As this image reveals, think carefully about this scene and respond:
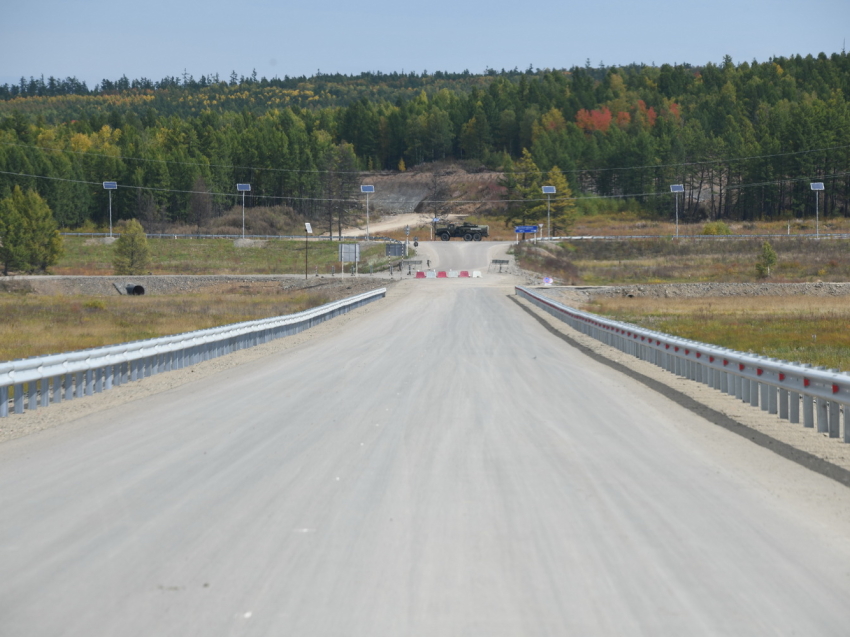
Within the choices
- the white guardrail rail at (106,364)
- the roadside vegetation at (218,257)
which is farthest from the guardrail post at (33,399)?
the roadside vegetation at (218,257)

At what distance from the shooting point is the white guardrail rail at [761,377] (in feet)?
37.3

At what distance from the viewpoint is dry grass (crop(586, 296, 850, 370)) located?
2489cm

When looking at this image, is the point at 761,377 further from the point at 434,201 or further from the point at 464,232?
the point at 434,201

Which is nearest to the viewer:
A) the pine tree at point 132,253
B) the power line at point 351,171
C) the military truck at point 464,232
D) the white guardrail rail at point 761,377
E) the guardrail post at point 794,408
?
the white guardrail rail at point 761,377

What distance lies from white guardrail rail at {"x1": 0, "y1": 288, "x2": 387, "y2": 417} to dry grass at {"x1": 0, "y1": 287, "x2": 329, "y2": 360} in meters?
4.70

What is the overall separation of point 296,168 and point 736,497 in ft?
564

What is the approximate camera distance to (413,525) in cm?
723

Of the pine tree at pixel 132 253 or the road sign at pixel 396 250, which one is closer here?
the road sign at pixel 396 250

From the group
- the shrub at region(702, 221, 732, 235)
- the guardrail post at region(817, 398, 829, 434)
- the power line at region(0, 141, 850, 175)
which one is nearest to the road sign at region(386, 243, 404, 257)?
the power line at region(0, 141, 850, 175)

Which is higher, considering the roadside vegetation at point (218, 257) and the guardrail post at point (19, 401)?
the roadside vegetation at point (218, 257)

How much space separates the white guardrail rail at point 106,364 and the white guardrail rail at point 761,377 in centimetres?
1067

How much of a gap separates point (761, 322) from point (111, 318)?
94.4ft

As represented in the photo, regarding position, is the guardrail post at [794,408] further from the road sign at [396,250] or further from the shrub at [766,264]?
the road sign at [396,250]

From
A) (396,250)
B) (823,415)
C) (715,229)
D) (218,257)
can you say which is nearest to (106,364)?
(823,415)
